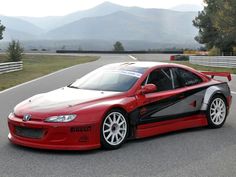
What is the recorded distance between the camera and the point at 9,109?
11.8m

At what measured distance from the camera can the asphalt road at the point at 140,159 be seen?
226 inches

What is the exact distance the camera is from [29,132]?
264 inches

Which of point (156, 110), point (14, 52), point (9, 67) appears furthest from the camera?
point (14, 52)

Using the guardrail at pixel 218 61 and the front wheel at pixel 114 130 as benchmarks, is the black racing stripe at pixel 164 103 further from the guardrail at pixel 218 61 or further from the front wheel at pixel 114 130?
the guardrail at pixel 218 61

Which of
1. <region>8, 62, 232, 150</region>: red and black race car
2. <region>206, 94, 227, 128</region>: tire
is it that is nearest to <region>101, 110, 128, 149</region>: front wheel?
<region>8, 62, 232, 150</region>: red and black race car

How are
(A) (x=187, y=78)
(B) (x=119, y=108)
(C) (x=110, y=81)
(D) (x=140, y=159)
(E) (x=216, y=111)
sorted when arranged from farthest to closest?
(E) (x=216, y=111), (A) (x=187, y=78), (C) (x=110, y=81), (B) (x=119, y=108), (D) (x=140, y=159)

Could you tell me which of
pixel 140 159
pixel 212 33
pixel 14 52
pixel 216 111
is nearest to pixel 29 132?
pixel 140 159

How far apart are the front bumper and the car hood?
0.26 m

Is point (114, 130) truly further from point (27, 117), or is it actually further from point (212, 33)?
point (212, 33)

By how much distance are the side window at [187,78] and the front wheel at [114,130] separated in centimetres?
178

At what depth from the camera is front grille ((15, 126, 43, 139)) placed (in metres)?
6.62

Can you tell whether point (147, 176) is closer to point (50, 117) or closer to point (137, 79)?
point (50, 117)

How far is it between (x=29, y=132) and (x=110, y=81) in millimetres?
1791

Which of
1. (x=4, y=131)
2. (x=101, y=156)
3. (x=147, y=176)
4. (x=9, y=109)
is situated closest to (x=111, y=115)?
(x=101, y=156)
